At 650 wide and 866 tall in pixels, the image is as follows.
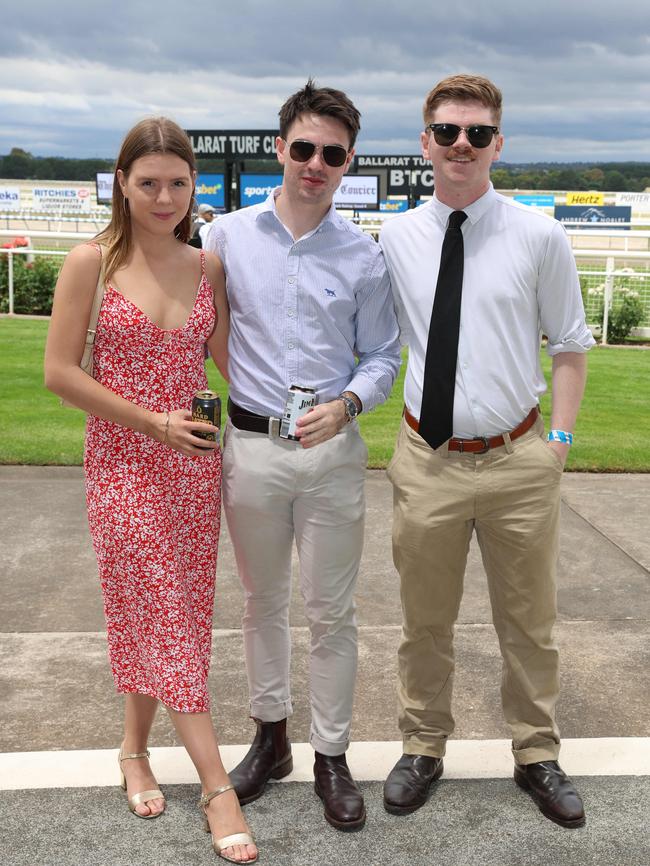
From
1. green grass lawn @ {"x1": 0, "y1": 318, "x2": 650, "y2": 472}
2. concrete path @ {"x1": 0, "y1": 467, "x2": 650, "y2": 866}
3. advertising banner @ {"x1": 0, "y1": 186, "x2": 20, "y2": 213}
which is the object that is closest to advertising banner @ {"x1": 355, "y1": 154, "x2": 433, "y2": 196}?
advertising banner @ {"x1": 0, "y1": 186, "x2": 20, "y2": 213}

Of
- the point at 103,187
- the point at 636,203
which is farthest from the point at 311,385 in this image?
the point at 636,203

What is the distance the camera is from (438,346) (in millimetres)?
3301

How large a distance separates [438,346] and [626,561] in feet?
9.85

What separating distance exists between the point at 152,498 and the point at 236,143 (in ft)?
111

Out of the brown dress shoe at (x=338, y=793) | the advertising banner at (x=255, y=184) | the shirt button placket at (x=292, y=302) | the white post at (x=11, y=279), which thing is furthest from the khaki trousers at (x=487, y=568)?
the advertising banner at (x=255, y=184)

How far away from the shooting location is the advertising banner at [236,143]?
1387 inches

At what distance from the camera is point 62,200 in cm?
6222

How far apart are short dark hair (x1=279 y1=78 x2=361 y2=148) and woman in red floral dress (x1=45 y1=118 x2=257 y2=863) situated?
0.35 m

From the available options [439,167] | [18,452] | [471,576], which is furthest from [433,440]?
[18,452]

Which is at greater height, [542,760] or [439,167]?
[439,167]

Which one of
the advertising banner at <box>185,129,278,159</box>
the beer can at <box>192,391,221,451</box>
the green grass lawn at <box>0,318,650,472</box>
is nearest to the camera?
the beer can at <box>192,391,221,451</box>

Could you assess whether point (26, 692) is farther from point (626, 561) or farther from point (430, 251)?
point (626, 561)

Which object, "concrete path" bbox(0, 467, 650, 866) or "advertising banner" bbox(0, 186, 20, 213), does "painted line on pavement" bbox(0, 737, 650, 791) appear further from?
"advertising banner" bbox(0, 186, 20, 213)

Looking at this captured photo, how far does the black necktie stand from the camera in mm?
3283
